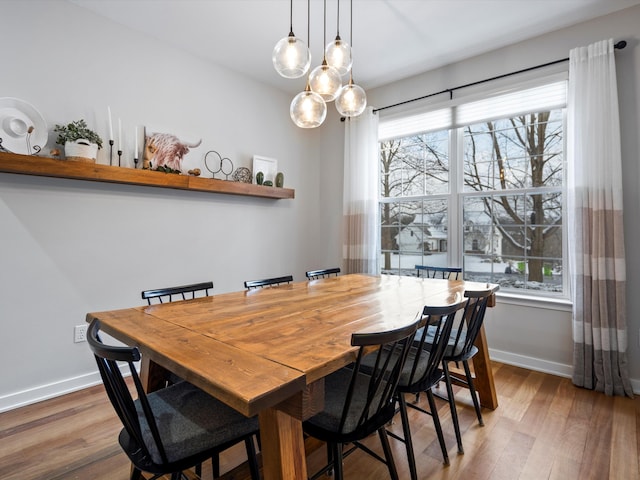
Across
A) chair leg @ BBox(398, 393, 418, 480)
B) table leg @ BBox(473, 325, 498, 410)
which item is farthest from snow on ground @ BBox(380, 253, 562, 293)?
chair leg @ BBox(398, 393, 418, 480)

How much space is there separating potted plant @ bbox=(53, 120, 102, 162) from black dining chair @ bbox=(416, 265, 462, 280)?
276 cm

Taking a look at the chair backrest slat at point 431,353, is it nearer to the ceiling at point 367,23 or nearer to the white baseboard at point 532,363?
the white baseboard at point 532,363

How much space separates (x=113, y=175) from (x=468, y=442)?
289cm

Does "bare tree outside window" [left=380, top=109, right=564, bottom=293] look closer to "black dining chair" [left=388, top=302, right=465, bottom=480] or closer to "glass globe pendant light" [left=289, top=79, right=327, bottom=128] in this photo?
"black dining chair" [left=388, top=302, right=465, bottom=480]

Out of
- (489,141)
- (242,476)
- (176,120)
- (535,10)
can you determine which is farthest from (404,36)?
(242,476)

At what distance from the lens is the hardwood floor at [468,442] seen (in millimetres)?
1637

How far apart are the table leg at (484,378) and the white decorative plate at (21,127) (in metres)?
3.21

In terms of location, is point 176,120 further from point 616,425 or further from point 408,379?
point 616,425

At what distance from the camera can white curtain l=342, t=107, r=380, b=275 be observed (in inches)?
147

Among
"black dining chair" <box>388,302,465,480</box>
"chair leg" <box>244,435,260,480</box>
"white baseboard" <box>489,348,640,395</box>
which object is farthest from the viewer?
"white baseboard" <box>489,348,640,395</box>

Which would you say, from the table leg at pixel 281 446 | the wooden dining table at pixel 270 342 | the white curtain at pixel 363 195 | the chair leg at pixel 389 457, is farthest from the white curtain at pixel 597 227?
the table leg at pixel 281 446

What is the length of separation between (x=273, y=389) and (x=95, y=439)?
1.72 m

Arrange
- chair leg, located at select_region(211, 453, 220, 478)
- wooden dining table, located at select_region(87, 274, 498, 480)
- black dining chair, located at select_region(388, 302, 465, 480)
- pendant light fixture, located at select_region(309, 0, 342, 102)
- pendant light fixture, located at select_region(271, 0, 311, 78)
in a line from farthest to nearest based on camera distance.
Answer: pendant light fixture, located at select_region(309, 0, 342, 102) < pendant light fixture, located at select_region(271, 0, 311, 78) < chair leg, located at select_region(211, 453, 220, 478) < black dining chair, located at select_region(388, 302, 465, 480) < wooden dining table, located at select_region(87, 274, 498, 480)

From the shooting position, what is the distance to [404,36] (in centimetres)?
289
